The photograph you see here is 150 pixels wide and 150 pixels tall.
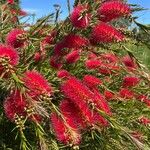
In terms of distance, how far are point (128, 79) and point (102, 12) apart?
2.10ft

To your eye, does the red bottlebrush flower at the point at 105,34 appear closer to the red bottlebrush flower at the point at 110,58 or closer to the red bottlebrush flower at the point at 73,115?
the red bottlebrush flower at the point at 73,115

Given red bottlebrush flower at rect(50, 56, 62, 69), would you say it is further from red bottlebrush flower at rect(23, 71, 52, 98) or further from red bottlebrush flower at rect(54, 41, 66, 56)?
red bottlebrush flower at rect(23, 71, 52, 98)

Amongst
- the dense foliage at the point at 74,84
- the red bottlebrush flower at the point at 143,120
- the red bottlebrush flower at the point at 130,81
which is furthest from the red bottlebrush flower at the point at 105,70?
the red bottlebrush flower at the point at 143,120

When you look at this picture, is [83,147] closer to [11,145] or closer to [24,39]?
[11,145]

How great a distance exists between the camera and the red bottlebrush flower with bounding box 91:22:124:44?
94.5 inches

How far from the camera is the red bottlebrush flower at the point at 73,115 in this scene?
213 centimetres

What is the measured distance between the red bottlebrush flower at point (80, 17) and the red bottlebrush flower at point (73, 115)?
0.43 m

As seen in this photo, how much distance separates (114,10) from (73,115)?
0.54m

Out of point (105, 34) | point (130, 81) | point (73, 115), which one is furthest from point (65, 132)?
point (130, 81)

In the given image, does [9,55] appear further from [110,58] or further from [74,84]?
[110,58]

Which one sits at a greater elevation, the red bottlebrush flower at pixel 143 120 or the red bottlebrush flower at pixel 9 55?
the red bottlebrush flower at pixel 9 55

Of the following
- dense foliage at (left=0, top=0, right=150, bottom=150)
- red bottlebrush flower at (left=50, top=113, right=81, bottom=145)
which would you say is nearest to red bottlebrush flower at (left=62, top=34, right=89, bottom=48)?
dense foliage at (left=0, top=0, right=150, bottom=150)

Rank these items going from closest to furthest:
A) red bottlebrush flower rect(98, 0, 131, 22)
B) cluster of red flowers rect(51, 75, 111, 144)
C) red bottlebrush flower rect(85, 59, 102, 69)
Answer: cluster of red flowers rect(51, 75, 111, 144)
red bottlebrush flower rect(98, 0, 131, 22)
red bottlebrush flower rect(85, 59, 102, 69)

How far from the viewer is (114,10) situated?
2398 mm
